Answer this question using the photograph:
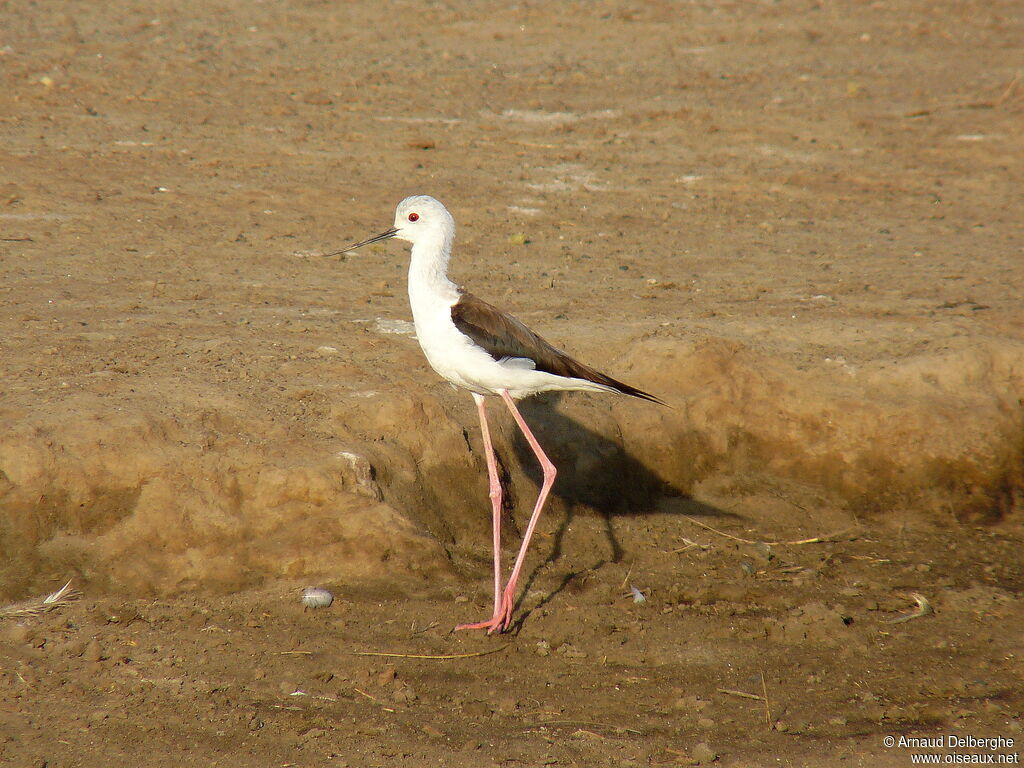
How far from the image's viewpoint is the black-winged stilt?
13.8 feet

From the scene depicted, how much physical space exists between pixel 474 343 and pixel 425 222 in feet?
1.96

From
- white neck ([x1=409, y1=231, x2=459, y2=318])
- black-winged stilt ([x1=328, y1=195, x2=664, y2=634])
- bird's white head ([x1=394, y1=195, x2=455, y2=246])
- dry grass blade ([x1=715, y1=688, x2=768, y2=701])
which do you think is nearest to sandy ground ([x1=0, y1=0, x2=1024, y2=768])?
dry grass blade ([x1=715, y1=688, x2=768, y2=701])

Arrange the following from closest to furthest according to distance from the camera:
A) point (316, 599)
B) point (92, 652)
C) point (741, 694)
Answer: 1. point (92, 652)
2. point (741, 694)
3. point (316, 599)

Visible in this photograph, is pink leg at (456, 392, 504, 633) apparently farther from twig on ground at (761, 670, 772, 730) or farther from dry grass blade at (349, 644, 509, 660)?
twig on ground at (761, 670, 772, 730)

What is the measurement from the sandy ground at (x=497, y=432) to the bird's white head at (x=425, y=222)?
0.83 meters

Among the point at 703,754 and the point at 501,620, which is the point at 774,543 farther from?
the point at 703,754

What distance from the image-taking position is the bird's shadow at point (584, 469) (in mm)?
5266

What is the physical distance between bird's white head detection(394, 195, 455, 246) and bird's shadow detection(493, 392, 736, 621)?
1263mm

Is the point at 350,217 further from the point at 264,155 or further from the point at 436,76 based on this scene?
the point at 436,76

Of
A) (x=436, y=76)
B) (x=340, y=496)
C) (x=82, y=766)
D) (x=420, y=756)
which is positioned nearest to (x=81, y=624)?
(x=82, y=766)

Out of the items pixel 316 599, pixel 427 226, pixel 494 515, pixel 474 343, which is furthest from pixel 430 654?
pixel 427 226

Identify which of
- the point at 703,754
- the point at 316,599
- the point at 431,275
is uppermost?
the point at 431,275

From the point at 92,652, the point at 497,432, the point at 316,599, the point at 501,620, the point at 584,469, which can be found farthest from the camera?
the point at 584,469

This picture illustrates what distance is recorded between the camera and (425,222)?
173 inches
